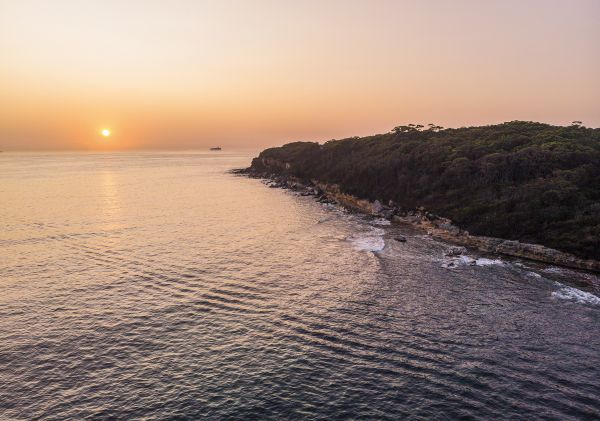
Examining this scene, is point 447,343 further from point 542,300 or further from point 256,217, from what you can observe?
point 256,217

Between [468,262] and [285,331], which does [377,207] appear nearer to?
[468,262]

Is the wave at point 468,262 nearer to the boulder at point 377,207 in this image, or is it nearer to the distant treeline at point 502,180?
the distant treeline at point 502,180

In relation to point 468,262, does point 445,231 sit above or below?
above

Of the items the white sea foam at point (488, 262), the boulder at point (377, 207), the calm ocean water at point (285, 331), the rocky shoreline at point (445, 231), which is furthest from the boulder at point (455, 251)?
the boulder at point (377, 207)

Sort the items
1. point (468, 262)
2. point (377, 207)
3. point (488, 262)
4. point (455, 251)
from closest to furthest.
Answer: point (468, 262), point (488, 262), point (455, 251), point (377, 207)

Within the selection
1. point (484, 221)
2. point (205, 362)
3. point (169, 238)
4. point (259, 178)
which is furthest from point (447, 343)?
point (259, 178)

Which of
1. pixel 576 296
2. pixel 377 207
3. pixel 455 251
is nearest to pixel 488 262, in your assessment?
pixel 455 251

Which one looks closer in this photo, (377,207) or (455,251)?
(455,251)
